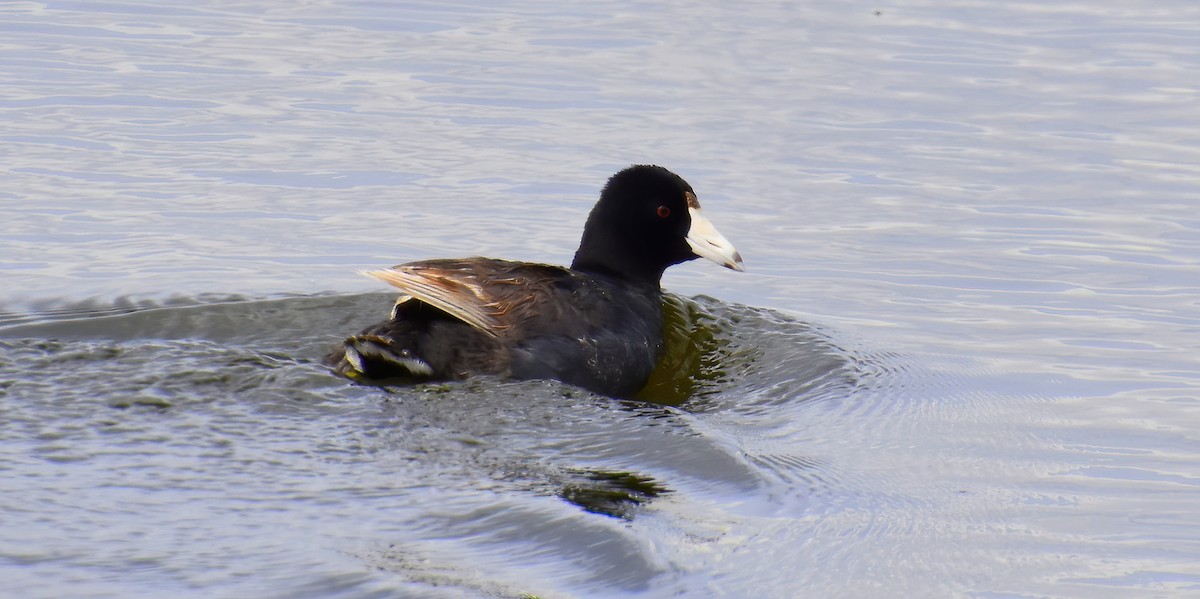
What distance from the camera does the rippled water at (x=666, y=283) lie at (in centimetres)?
578

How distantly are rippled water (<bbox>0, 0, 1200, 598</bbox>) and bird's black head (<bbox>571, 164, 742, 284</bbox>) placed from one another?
0.50m

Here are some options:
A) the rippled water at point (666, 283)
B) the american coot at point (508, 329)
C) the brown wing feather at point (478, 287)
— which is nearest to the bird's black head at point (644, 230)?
the american coot at point (508, 329)

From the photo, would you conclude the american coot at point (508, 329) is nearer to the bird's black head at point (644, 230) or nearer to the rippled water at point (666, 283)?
the rippled water at point (666, 283)

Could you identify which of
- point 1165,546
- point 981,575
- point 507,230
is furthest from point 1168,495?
point 507,230

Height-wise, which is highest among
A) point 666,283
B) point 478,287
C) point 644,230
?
point 644,230

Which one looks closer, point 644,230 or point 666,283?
point 644,230

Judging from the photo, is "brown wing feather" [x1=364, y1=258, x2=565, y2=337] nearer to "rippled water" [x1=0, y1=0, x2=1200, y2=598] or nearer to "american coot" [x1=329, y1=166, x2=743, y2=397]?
"american coot" [x1=329, y1=166, x2=743, y2=397]

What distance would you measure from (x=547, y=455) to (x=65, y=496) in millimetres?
1840

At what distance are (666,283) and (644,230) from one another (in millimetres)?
1464

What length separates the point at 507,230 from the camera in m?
11.0

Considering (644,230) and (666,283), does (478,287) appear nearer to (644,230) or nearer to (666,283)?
(644,230)

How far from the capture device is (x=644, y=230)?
9000 millimetres

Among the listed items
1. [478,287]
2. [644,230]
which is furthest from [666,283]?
[478,287]

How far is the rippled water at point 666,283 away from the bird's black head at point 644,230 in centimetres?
50
